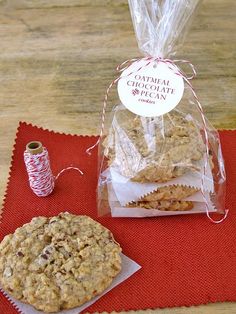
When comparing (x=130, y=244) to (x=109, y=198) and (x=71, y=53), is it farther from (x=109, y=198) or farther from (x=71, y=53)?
(x=71, y=53)

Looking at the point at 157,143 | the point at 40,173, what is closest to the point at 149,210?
the point at 157,143

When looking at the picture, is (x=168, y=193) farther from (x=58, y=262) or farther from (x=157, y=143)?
(x=58, y=262)

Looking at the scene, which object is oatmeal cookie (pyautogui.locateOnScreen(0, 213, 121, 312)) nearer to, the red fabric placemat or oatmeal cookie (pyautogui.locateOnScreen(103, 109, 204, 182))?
the red fabric placemat

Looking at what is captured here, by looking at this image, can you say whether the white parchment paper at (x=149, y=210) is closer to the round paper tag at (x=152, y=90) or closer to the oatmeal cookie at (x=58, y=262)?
the oatmeal cookie at (x=58, y=262)

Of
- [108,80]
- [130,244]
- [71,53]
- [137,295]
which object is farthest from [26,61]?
[137,295]

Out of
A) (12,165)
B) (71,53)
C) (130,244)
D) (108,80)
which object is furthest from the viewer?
(71,53)

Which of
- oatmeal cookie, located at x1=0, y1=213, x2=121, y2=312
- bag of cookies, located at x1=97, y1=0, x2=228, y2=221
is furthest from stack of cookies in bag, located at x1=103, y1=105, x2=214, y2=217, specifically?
oatmeal cookie, located at x1=0, y1=213, x2=121, y2=312
